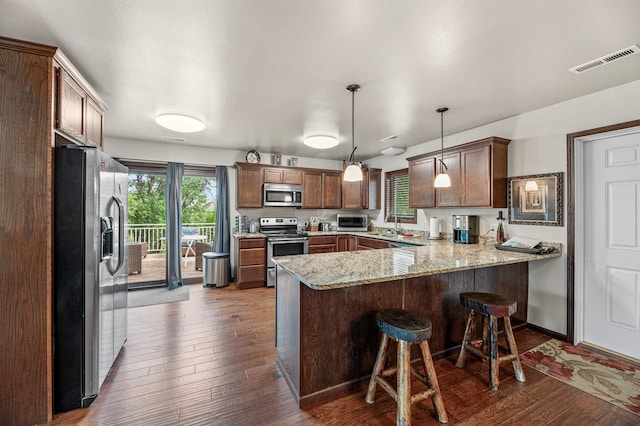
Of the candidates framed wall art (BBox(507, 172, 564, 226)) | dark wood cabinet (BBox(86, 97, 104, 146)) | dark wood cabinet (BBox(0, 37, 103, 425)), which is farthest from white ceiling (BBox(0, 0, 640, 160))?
framed wall art (BBox(507, 172, 564, 226))

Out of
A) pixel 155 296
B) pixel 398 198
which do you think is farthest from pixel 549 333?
pixel 155 296

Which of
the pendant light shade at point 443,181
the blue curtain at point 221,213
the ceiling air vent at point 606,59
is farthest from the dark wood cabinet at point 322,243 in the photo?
the ceiling air vent at point 606,59

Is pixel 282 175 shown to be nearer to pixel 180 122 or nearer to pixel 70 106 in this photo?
pixel 180 122

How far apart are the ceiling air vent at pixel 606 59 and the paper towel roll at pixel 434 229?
2433 millimetres

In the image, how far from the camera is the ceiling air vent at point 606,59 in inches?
78.2

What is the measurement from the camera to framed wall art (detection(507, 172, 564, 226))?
116 inches

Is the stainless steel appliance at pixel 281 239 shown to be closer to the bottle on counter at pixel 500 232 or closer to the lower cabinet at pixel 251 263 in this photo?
the lower cabinet at pixel 251 263

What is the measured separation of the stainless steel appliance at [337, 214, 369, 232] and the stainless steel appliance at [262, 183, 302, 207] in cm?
102

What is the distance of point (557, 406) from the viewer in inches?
75.3

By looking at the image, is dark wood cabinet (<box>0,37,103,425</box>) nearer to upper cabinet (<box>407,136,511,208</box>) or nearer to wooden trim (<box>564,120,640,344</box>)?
upper cabinet (<box>407,136,511,208</box>)

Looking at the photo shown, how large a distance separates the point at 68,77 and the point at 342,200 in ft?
15.1

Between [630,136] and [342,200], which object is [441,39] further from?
[342,200]

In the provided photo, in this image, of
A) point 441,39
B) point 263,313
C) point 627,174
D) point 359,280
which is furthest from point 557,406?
point 263,313

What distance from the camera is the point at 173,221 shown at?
4.81 metres
